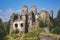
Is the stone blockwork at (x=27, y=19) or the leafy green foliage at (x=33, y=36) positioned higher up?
the stone blockwork at (x=27, y=19)

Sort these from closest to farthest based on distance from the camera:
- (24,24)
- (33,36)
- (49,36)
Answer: (49,36)
(33,36)
(24,24)

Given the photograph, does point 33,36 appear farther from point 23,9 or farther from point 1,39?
point 23,9

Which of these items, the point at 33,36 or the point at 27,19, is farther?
the point at 27,19

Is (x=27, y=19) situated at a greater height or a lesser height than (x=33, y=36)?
greater

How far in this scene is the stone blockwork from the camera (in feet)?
144

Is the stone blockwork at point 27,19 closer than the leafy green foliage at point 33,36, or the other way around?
the leafy green foliage at point 33,36

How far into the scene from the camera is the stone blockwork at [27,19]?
43.8 metres

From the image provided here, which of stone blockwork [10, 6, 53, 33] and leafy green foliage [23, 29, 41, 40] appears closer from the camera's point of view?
leafy green foliage [23, 29, 41, 40]

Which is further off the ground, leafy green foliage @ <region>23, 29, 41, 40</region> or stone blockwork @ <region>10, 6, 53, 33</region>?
stone blockwork @ <region>10, 6, 53, 33</region>

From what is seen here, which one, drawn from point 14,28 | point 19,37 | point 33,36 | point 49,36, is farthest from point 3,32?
point 49,36

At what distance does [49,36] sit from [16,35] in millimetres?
9274

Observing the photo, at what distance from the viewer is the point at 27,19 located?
45.1 metres

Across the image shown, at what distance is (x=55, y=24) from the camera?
146ft

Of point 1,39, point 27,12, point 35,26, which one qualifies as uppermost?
point 27,12
